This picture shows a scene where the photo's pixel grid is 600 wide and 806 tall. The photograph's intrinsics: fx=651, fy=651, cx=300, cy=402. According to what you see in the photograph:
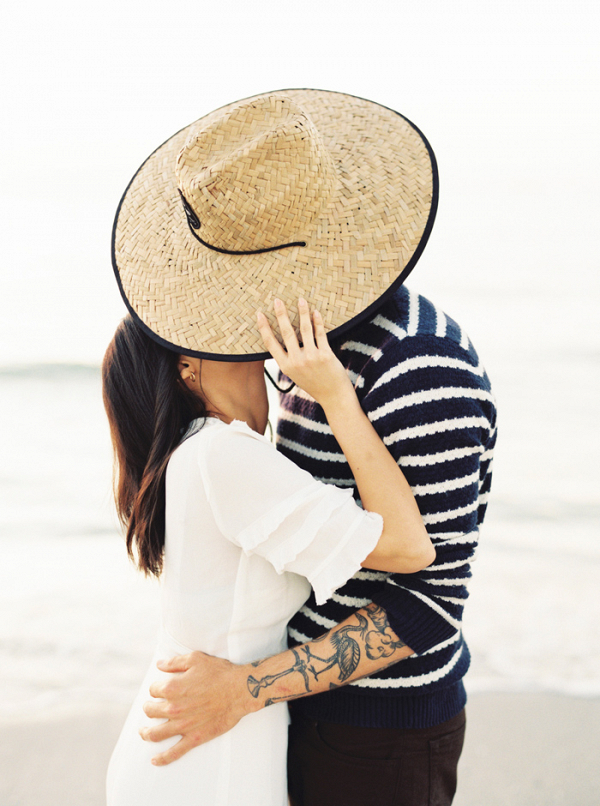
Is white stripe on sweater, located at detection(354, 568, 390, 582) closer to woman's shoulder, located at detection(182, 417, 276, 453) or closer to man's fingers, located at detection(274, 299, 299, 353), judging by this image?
woman's shoulder, located at detection(182, 417, 276, 453)

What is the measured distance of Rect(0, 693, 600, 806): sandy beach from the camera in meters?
2.76

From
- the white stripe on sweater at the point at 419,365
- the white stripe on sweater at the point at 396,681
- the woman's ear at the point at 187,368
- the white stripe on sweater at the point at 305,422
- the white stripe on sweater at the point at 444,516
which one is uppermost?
the white stripe on sweater at the point at 419,365

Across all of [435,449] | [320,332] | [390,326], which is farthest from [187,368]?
[435,449]

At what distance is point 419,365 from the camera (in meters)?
1.24

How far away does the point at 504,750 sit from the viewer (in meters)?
2.99

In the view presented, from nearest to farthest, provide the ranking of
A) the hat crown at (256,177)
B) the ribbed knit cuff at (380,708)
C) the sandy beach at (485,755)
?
1. the hat crown at (256,177)
2. the ribbed knit cuff at (380,708)
3. the sandy beach at (485,755)

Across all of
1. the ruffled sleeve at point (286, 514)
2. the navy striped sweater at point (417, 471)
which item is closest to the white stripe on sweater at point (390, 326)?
the navy striped sweater at point (417, 471)

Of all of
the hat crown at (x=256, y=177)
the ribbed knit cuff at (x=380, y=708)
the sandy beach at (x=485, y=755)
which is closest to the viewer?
the hat crown at (x=256, y=177)

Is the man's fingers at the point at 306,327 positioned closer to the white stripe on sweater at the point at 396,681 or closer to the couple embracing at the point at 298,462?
the couple embracing at the point at 298,462

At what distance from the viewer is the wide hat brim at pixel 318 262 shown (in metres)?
1.24

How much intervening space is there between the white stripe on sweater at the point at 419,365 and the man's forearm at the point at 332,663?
493 mm

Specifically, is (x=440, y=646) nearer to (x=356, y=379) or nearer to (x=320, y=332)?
(x=356, y=379)

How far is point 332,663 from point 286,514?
14.6 inches

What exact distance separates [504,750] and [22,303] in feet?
27.1
